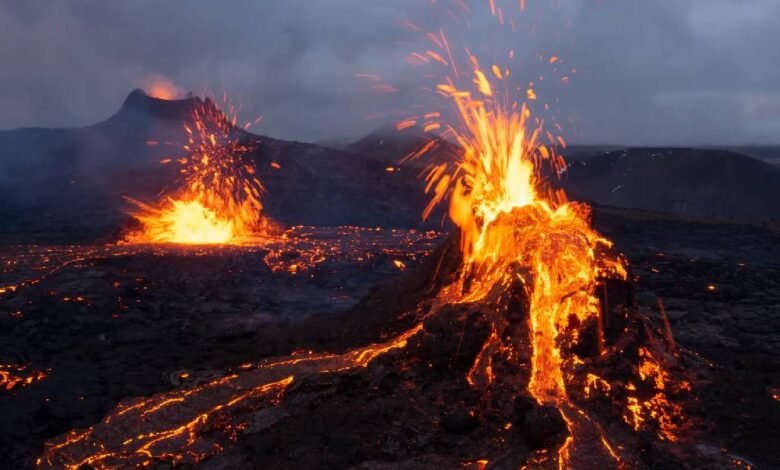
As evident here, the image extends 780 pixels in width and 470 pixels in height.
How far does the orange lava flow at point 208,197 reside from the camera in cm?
2397

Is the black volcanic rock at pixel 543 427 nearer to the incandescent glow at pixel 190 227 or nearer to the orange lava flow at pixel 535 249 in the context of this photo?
the orange lava flow at pixel 535 249

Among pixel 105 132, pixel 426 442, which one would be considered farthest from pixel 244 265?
pixel 105 132

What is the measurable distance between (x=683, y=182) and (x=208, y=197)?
51557 millimetres

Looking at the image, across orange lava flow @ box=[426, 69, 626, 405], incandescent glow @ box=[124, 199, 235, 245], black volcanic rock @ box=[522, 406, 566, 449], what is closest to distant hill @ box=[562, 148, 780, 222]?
incandescent glow @ box=[124, 199, 235, 245]

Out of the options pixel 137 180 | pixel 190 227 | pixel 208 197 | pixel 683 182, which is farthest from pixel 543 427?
pixel 683 182

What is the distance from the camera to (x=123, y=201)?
44.8 m

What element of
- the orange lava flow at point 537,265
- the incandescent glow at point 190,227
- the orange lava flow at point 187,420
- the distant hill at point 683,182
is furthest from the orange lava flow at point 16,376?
the distant hill at point 683,182

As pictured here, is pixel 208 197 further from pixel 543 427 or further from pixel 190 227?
pixel 543 427

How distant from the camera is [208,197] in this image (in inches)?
1318

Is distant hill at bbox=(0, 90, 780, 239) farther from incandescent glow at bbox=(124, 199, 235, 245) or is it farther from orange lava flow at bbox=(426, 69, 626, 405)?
orange lava flow at bbox=(426, 69, 626, 405)

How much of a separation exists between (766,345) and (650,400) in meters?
5.21

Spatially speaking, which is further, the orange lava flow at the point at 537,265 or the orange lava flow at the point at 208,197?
the orange lava flow at the point at 208,197

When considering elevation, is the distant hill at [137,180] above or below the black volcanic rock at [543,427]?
above

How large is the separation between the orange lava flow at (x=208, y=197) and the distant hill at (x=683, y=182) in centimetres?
3084
